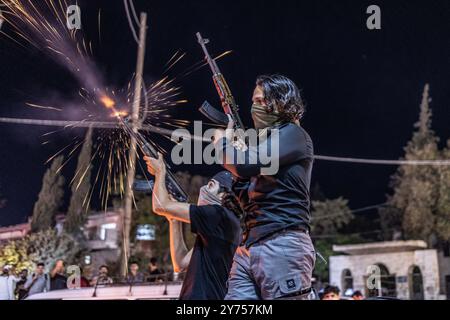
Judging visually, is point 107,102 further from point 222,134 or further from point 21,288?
point 21,288

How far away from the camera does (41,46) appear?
768 centimetres

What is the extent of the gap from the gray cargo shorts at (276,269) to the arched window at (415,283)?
23.8 meters

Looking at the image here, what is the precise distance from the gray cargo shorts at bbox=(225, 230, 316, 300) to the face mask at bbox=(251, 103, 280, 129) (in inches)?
25.3

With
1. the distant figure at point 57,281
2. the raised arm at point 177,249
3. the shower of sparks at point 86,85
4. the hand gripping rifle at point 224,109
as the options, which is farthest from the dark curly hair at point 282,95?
the distant figure at point 57,281

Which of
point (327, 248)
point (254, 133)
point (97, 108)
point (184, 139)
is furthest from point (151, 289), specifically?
point (327, 248)

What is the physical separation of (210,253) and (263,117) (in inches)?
35.7

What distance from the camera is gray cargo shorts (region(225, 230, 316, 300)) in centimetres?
269

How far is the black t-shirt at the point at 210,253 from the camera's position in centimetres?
329

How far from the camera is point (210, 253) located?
133 inches

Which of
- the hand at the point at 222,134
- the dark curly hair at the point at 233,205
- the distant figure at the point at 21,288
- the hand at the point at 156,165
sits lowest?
the distant figure at the point at 21,288

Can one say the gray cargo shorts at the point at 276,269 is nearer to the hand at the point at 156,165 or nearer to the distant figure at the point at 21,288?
the hand at the point at 156,165

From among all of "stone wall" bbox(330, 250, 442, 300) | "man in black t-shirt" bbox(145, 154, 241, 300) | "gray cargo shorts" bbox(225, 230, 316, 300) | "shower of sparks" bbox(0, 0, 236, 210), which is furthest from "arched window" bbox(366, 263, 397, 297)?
"gray cargo shorts" bbox(225, 230, 316, 300)

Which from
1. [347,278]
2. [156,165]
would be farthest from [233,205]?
[347,278]

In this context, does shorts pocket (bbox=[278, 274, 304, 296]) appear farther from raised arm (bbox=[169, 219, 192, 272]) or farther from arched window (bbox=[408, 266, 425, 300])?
arched window (bbox=[408, 266, 425, 300])
